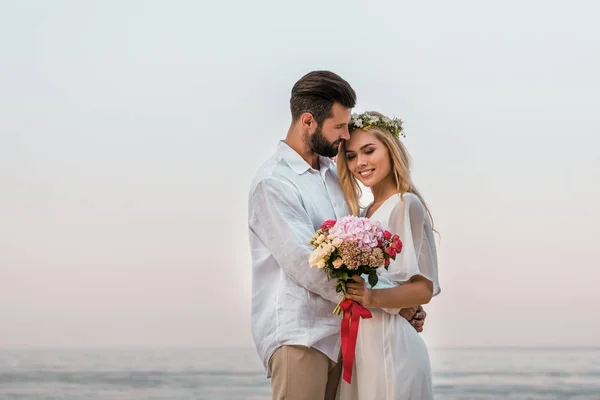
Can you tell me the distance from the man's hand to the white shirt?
11.8 inches

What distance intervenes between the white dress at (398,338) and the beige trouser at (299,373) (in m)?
0.15

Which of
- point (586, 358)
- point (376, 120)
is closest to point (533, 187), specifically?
point (586, 358)

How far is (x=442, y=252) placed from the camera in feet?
54.9

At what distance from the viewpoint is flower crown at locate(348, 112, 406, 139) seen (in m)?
3.92

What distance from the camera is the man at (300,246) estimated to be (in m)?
3.61

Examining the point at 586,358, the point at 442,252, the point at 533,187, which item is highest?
the point at 533,187

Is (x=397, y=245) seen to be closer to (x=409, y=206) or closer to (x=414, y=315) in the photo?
(x=409, y=206)

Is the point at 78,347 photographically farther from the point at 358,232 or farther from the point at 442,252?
Result: the point at 358,232

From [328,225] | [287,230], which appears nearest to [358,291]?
[328,225]

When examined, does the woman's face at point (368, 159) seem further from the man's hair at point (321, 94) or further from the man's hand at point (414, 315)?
the man's hand at point (414, 315)

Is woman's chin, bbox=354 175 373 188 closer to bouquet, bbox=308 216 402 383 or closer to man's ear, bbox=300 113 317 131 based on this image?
man's ear, bbox=300 113 317 131

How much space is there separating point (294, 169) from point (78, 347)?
13822mm

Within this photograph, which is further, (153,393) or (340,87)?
(153,393)

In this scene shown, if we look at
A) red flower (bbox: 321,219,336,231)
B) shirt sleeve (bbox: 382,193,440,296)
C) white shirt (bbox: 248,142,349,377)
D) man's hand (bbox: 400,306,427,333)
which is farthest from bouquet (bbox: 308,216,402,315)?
man's hand (bbox: 400,306,427,333)
